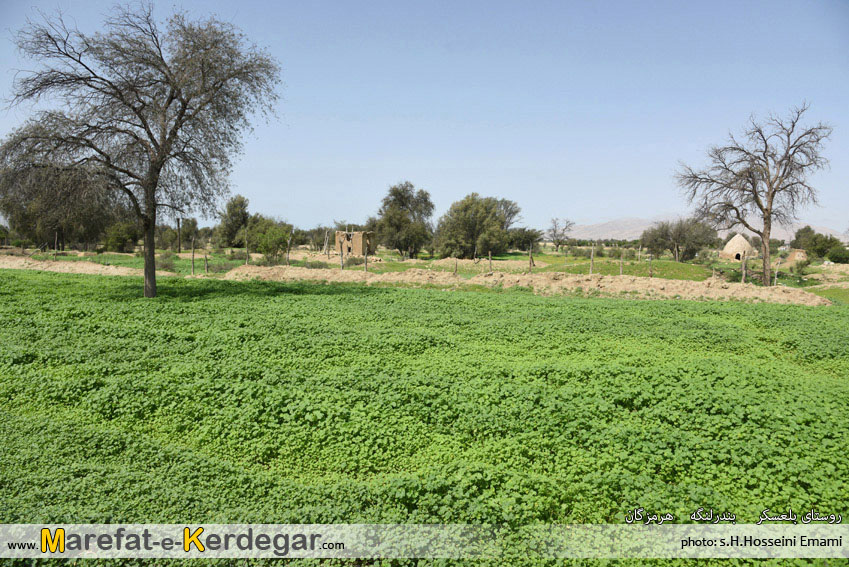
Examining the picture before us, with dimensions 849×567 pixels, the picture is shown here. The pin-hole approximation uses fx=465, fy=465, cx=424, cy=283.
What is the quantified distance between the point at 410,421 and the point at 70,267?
111 ft

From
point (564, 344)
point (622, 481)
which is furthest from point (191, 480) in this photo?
point (564, 344)

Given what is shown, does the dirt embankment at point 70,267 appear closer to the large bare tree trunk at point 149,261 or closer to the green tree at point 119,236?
the large bare tree trunk at point 149,261

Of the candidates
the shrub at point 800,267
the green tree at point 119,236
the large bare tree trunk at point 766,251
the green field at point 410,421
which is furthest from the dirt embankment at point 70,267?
the shrub at point 800,267

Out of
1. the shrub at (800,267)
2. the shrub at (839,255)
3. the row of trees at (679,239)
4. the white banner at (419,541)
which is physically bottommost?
the white banner at (419,541)

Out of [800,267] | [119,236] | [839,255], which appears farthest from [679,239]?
[119,236]

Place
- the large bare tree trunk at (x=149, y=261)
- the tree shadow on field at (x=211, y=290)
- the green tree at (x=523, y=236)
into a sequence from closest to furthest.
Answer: the large bare tree trunk at (x=149, y=261) → the tree shadow on field at (x=211, y=290) → the green tree at (x=523, y=236)

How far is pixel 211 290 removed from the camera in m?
19.2

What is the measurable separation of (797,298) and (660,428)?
65.7 feet

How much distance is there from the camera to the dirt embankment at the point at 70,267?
28.8m

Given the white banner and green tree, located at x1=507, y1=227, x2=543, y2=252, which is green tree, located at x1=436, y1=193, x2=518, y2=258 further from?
the white banner

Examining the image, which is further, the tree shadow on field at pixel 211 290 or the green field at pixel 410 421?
the tree shadow on field at pixel 211 290

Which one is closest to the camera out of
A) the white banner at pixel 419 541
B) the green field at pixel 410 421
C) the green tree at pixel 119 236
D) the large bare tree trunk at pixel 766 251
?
the white banner at pixel 419 541

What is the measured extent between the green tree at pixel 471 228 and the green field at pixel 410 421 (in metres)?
42.6

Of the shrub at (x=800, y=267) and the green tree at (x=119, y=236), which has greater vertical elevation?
the green tree at (x=119, y=236)
